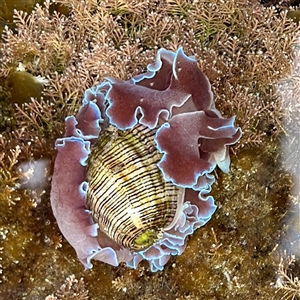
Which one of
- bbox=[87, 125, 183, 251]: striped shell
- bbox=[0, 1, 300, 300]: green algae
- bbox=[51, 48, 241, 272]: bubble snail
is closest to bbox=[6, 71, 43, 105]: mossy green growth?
bbox=[0, 1, 300, 300]: green algae

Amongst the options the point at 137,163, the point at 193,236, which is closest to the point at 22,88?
the point at 137,163

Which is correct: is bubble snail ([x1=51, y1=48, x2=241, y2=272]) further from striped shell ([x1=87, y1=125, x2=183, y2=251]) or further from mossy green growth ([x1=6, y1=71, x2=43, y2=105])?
mossy green growth ([x1=6, y1=71, x2=43, y2=105])

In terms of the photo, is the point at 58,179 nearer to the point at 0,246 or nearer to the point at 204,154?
the point at 0,246

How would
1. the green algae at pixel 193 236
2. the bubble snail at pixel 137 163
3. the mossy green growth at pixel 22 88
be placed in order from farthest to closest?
the mossy green growth at pixel 22 88, the green algae at pixel 193 236, the bubble snail at pixel 137 163

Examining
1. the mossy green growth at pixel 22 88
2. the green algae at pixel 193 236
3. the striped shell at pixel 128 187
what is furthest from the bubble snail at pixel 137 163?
the mossy green growth at pixel 22 88

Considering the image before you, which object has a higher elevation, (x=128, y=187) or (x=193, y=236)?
(x=128, y=187)

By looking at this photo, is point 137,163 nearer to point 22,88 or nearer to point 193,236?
point 193,236

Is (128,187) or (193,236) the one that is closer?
(128,187)

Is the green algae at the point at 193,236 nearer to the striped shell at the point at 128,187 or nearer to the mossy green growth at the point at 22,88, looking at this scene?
the mossy green growth at the point at 22,88
